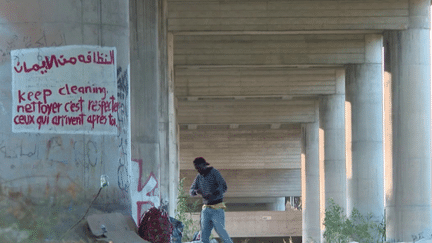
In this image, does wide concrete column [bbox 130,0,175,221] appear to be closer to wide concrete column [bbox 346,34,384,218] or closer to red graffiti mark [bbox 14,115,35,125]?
red graffiti mark [bbox 14,115,35,125]

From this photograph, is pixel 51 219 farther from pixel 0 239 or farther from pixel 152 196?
pixel 152 196

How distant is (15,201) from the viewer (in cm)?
940

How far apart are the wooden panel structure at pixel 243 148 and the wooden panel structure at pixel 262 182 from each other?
3.21 meters

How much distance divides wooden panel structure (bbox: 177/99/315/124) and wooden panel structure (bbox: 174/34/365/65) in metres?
14.0

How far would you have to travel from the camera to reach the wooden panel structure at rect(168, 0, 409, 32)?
2862 centimetres

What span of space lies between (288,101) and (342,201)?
8.22m

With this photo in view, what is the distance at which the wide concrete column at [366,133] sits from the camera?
34.2 metres

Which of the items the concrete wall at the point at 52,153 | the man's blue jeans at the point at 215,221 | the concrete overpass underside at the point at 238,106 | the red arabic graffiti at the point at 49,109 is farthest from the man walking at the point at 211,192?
the red arabic graffiti at the point at 49,109

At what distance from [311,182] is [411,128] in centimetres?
2248

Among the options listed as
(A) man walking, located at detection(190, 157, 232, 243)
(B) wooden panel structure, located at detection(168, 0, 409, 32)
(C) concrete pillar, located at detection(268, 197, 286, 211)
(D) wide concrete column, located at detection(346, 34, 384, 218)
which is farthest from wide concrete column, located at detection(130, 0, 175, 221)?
(C) concrete pillar, located at detection(268, 197, 286, 211)

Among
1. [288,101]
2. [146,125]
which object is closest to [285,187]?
[288,101]

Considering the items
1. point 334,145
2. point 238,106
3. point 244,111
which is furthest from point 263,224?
point 334,145

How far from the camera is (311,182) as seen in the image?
50.5 metres

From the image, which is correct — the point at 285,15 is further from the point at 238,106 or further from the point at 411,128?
the point at 238,106
